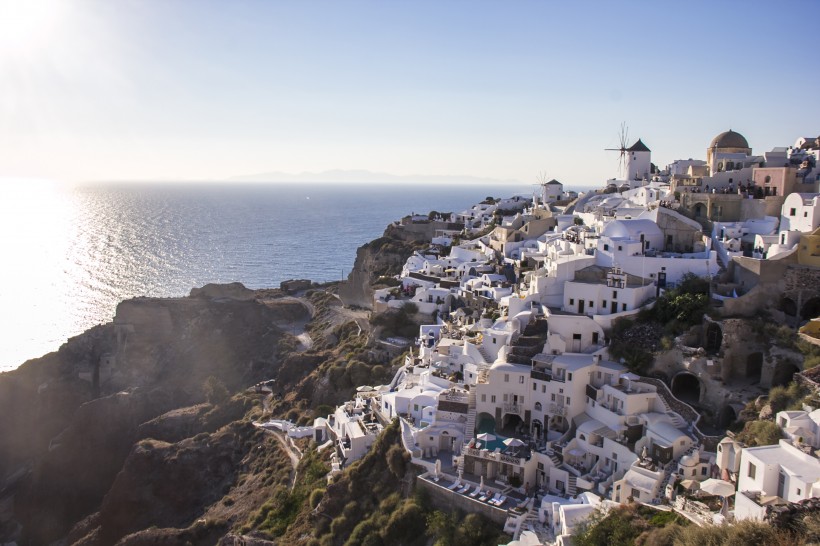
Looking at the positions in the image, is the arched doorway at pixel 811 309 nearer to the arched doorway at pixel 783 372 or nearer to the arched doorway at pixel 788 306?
the arched doorway at pixel 788 306

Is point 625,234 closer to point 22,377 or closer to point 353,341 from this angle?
point 353,341

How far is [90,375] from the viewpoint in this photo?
187 feet

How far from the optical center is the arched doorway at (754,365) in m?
27.1

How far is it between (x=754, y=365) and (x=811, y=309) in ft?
12.8

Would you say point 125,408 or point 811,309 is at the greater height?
point 811,309

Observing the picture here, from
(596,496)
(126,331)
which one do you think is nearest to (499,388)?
(596,496)

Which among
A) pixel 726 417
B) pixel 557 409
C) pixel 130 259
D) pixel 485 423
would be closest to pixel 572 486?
pixel 557 409

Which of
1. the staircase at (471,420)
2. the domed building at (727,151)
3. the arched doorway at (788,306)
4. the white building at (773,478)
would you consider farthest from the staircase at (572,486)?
the domed building at (727,151)

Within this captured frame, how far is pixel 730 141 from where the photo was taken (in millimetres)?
44531

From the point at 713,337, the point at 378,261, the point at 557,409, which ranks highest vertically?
the point at 713,337

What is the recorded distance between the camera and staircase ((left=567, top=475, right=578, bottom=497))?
2431cm

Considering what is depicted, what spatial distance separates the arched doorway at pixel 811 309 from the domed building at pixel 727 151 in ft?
51.4

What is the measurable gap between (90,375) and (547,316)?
144 ft

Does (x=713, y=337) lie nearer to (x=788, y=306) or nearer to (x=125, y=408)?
(x=788, y=306)
